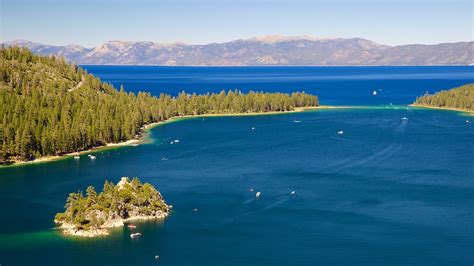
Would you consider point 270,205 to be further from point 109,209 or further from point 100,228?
point 100,228

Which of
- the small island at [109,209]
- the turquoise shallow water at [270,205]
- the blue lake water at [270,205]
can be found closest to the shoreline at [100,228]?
the small island at [109,209]

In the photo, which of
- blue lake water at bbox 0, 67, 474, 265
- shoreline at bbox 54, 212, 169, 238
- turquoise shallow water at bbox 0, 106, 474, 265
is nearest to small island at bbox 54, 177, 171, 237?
shoreline at bbox 54, 212, 169, 238

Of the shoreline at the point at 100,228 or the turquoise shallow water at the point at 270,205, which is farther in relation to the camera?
the shoreline at the point at 100,228

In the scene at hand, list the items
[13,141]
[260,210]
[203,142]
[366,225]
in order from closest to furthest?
[366,225] → [260,210] → [13,141] → [203,142]

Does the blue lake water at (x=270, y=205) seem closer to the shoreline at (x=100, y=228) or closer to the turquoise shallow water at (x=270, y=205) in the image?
the turquoise shallow water at (x=270, y=205)

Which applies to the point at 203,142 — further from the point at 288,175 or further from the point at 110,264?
the point at 110,264

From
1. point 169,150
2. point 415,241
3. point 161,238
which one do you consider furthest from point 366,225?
point 169,150

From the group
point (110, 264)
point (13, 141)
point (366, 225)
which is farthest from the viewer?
point (13, 141)
